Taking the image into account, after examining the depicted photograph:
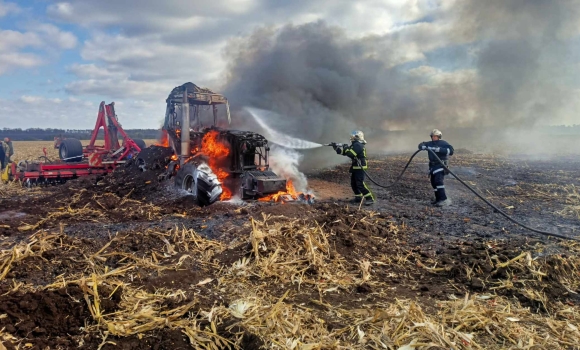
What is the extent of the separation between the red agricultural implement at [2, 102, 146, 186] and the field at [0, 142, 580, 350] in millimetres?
5868

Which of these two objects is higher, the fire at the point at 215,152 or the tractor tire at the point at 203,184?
the fire at the point at 215,152

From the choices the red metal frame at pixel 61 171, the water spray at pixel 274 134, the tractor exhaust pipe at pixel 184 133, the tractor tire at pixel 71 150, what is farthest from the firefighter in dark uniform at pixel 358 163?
the tractor tire at pixel 71 150

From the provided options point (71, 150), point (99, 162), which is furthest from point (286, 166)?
point (71, 150)

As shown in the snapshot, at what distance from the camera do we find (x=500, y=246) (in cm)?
630

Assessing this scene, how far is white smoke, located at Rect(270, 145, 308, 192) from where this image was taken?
13555mm

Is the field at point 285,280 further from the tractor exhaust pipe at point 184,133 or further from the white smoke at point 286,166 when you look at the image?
the white smoke at point 286,166

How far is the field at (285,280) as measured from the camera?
11.5 feet

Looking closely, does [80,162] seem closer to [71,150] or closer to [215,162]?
[71,150]

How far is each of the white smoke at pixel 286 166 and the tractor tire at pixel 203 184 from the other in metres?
3.99

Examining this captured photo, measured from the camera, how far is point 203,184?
959 centimetres

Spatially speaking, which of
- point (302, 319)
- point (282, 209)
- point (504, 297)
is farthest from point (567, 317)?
point (282, 209)

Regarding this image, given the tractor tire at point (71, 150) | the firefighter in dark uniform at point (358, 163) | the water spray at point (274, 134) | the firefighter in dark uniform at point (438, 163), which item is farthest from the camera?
the tractor tire at point (71, 150)

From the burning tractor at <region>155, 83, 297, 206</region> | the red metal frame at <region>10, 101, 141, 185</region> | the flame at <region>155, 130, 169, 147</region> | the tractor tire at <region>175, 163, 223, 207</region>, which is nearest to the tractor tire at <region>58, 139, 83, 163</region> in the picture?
the red metal frame at <region>10, 101, 141, 185</region>

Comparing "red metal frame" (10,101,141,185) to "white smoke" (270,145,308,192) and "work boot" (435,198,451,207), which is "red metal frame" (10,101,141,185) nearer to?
"white smoke" (270,145,308,192)
